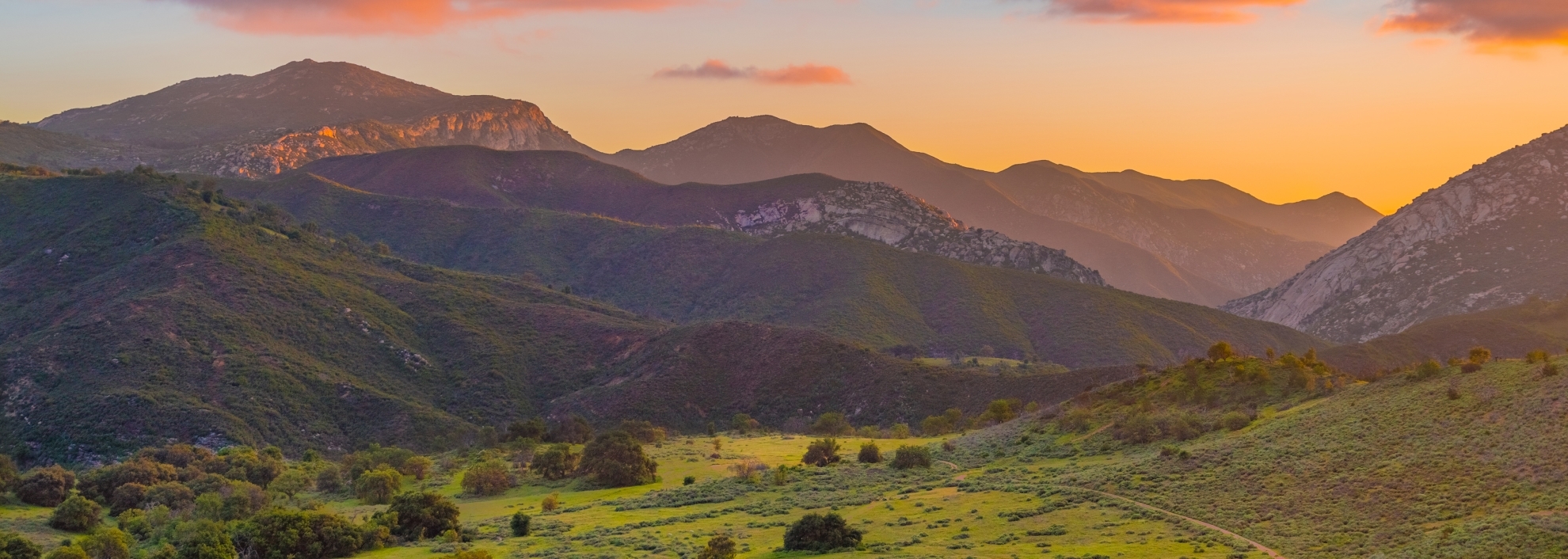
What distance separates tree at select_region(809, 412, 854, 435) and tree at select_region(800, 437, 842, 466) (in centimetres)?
2482

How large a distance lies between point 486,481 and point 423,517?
14.7m

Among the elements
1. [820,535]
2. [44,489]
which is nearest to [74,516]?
[44,489]

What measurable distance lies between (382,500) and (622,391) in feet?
168

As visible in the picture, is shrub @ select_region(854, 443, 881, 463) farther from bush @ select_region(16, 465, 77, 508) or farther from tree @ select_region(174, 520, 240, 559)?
bush @ select_region(16, 465, 77, 508)

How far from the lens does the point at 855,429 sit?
321 feet

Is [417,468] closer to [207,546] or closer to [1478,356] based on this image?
[207,546]

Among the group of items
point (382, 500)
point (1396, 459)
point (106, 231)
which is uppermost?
point (106, 231)

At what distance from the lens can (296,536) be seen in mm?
46594

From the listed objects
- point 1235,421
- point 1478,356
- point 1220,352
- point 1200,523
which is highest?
point 1478,356

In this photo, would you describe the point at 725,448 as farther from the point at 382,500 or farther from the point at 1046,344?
the point at 1046,344

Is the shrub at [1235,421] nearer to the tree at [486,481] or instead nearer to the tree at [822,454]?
the tree at [822,454]

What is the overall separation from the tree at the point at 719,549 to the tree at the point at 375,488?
28769 mm

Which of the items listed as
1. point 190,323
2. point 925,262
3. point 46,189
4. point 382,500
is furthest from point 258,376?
point 925,262

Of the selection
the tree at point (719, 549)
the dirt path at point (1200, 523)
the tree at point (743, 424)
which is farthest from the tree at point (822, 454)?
the tree at point (743, 424)
